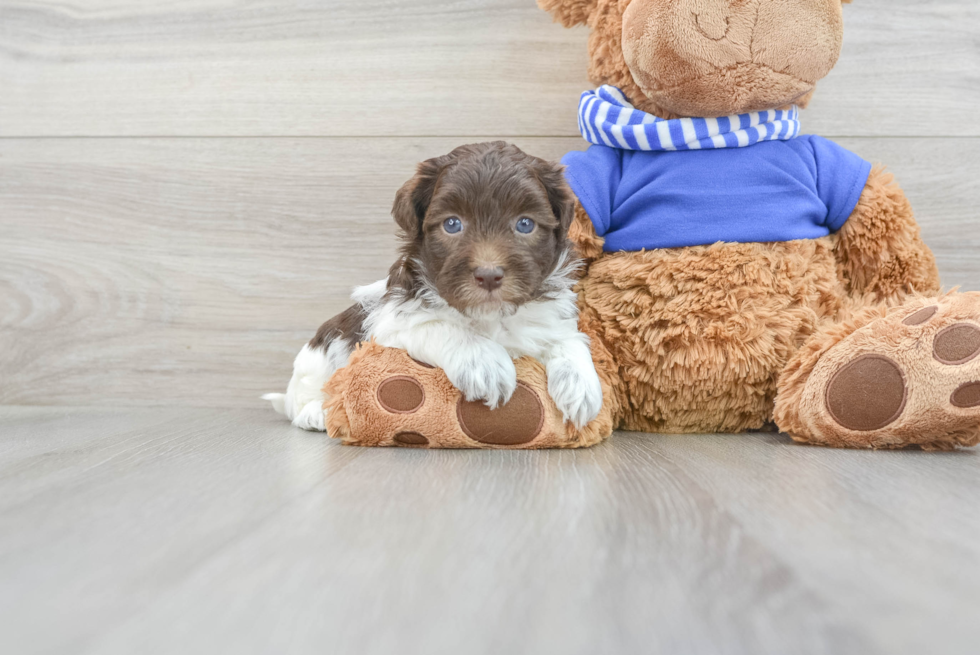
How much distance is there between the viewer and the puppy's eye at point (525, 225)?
1.38 m

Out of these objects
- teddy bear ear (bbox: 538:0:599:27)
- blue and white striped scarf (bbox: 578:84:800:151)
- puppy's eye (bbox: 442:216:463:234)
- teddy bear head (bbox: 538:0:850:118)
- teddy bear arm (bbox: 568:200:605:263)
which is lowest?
teddy bear arm (bbox: 568:200:605:263)

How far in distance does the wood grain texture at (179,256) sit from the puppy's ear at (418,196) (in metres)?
0.66

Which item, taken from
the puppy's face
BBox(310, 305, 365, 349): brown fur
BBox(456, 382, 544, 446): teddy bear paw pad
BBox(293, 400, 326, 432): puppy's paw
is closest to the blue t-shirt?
the puppy's face

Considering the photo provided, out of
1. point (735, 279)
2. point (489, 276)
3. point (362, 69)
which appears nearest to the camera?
point (489, 276)

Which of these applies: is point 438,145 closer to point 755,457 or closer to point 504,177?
point 504,177

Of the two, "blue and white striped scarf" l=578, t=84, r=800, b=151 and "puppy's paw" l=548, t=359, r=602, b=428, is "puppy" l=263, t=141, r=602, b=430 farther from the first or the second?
"blue and white striped scarf" l=578, t=84, r=800, b=151

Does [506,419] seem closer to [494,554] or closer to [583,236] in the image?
[583,236]

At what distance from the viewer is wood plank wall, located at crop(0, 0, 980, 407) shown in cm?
203

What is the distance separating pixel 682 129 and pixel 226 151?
4.30 ft

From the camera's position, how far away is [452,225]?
1.38 metres

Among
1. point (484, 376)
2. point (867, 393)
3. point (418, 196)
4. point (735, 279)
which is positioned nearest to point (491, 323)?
point (484, 376)

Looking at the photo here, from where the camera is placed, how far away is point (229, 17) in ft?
6.88

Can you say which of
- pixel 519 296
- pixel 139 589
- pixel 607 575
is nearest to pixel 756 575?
pixel 607 575

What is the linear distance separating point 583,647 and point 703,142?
4.18 ft
